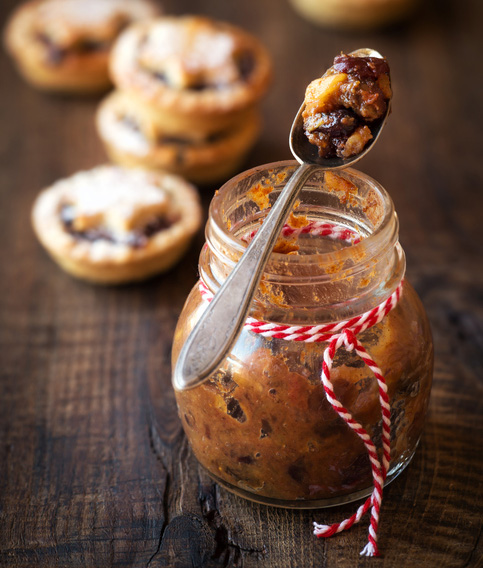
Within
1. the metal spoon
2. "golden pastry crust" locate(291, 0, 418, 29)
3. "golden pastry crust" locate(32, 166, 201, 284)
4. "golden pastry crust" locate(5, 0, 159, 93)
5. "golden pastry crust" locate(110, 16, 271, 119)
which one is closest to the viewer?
the metal spoon

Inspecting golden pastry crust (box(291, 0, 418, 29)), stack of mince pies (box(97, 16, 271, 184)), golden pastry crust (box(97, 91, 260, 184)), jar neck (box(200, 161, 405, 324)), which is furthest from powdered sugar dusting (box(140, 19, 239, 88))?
jar neck (box(200, 161, 405, 324))

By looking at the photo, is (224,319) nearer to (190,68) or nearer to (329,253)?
(329,253)

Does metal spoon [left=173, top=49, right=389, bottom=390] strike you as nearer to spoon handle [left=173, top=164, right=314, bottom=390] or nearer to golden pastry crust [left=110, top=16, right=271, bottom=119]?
spoon handle [left=173, top=164, right=314, bottom=390]

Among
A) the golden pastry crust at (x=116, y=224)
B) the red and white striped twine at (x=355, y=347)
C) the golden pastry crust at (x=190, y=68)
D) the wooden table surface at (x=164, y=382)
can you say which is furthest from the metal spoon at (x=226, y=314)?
the golden pastry crust at (x=190, y=68)

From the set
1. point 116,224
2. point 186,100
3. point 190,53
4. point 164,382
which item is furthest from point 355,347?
point 190,53

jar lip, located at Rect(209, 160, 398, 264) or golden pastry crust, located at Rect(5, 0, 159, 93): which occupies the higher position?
jar lip, located at Rect(209, 160, 398, 264)

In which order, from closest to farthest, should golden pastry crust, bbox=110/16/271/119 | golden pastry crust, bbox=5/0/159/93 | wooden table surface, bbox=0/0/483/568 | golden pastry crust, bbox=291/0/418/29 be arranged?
wooden table surface, bbox=0/0/483/568 < golden pastry crust, bbox=110/16/271/119 < golden pastry crust, bbox=5/0/159/93 < golden pastry crust, bbox=291/0/418/29
